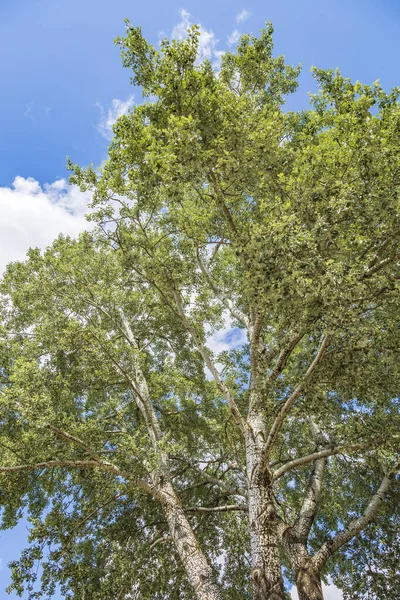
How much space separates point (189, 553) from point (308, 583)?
96.2 inches

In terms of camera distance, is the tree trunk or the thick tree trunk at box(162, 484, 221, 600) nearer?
the thick tree trunk at box(162, 484, 221, 600)

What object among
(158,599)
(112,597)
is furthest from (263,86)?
(158,599)

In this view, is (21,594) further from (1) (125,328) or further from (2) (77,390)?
(1) (125,328)

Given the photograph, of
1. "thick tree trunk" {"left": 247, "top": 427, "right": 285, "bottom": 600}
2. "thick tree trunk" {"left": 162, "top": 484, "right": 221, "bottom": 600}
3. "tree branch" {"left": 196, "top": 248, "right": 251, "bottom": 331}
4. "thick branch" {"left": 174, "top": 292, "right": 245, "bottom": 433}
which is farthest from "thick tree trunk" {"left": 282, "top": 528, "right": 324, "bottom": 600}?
"tree branch" {"left": 196, "top": 248, "right": 251, "bottom": 331}

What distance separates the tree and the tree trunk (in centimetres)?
4

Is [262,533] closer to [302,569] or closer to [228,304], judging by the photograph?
[302,569]

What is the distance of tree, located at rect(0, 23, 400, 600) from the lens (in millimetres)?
6293

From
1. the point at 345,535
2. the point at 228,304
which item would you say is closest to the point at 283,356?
the point at 228,304

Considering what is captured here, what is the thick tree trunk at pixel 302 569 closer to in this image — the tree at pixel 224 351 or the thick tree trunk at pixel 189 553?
the tree at pixel 224 351

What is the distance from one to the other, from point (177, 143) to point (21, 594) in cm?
1067

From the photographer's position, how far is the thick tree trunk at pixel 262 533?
244 inches

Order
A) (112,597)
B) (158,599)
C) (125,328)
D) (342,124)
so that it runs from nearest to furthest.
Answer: (342,124)
(112,597)
(158,599)
(125,328)

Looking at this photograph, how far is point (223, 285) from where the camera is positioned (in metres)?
12.7

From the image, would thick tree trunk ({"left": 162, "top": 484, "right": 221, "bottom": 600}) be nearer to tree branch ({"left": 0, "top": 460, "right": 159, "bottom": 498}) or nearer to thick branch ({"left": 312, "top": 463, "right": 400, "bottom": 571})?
tree branch ({"left": 0, "top": 460, "right": 159, "bottom": 498})
